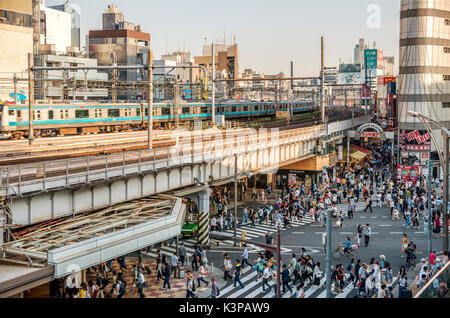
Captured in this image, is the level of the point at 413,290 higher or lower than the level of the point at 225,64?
lower

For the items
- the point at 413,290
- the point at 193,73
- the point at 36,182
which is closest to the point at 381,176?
the point at 413,290

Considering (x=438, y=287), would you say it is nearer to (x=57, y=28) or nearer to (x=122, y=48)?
(x=122, y=48)

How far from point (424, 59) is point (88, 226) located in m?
47.4

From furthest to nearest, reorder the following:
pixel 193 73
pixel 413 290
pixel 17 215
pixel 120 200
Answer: pixel 193 73 → pixel 120 200 → pixel 413 290 → pixel 17 215

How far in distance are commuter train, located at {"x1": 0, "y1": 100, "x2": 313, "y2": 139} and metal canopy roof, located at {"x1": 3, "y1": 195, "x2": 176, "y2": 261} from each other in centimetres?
2300

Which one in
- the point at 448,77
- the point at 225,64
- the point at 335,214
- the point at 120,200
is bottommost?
the point at 335,214

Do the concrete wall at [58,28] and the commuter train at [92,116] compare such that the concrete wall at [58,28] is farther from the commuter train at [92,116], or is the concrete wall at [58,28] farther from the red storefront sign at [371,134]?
the red storefront sign at [371,134]

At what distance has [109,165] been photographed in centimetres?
2684

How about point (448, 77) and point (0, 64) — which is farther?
point (0, 64)

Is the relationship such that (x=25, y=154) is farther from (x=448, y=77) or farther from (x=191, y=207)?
(x=448, y=77)

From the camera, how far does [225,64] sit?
191875 millimetres

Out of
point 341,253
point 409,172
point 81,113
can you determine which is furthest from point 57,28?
point 341,253

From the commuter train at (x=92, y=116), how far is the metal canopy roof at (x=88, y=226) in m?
23.0

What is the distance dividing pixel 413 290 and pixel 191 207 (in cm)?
2317
